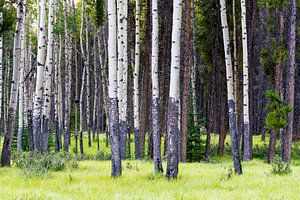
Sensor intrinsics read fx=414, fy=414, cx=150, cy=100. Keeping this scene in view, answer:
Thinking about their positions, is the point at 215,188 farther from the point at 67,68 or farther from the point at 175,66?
the point at 67,68

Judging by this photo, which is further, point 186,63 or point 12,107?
point 186,63

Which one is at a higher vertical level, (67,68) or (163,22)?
(163,22)

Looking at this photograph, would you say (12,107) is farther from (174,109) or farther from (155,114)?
(174,109)

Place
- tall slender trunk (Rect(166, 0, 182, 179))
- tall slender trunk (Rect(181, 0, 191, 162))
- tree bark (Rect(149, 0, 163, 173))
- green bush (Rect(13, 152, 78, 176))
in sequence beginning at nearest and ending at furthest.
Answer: tall slender trunk (Rect(166, 0, 182, 179)) < green bush (Rect(13, 152, 78, 176)) < tree bark (Rect(149, 0, 163, 173)) < tall slender trunk (Rect(181, 0, 191, 162))

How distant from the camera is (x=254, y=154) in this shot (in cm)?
2381

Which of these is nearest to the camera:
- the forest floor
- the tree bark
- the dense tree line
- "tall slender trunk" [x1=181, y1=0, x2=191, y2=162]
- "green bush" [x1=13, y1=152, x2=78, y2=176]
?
the forest floor

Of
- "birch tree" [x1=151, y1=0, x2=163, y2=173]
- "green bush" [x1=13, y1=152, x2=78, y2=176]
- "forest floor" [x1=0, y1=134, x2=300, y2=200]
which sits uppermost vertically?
"birch tree" [x1=151, y1=0, x2=163, y2=173]

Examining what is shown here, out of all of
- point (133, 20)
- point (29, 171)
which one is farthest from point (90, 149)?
point (29, 171)

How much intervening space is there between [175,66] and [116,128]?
75.7 inches

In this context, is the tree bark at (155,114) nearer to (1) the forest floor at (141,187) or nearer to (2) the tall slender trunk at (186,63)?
(1) the forest floor at (141,187)

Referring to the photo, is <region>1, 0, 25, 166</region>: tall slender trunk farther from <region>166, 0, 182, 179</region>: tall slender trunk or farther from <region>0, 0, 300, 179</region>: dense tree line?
<region>166, 0, 182, 179</region>: tall slender trunk

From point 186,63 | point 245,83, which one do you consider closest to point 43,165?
point 186,63

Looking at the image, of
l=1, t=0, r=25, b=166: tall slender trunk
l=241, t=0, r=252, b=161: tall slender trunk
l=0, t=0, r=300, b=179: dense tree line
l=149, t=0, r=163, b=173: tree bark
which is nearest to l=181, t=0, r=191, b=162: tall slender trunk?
l=0, t=0, r=300, b=179: dense tree line

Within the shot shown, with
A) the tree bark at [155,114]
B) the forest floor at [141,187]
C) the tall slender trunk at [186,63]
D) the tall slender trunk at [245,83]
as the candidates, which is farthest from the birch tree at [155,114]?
the tall slender trunk at [245,83]
